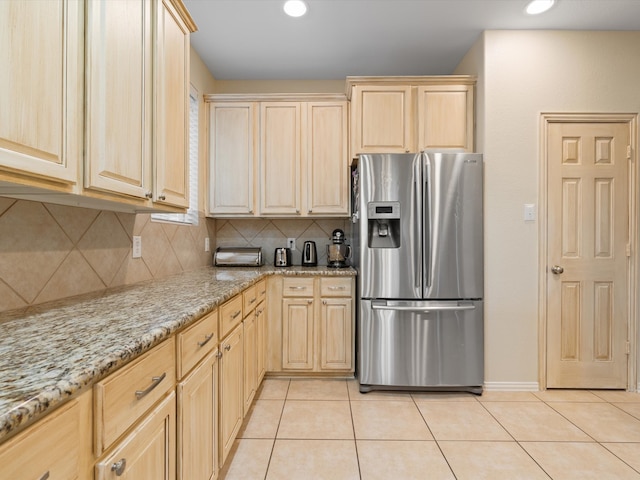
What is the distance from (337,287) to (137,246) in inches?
59.7

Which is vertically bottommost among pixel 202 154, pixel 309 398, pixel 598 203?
pixel 309 398

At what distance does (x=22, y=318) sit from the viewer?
3.68ft

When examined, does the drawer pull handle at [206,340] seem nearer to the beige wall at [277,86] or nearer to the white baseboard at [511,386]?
the white baseboard at [511,386]

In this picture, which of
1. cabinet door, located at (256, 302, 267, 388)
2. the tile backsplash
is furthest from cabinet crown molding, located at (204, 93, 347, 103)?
cabinet door, located at (256, 302, 267, 388)

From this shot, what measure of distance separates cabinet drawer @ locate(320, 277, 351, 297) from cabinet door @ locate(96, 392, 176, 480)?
189cm

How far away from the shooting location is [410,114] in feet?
9.78

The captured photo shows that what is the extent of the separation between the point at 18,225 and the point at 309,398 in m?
2.04

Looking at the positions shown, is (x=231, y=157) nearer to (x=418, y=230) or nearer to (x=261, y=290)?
(x=261, y=290)

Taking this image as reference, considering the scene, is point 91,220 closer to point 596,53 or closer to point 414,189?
point 414,189

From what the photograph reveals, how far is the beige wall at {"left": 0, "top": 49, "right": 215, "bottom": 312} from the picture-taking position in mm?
1253

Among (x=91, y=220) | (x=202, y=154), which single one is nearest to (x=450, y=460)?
(x=91, y=220)

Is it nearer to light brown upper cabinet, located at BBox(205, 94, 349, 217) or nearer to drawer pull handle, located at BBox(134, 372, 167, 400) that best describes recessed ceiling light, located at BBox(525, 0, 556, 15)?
light brown upper cabinet, located at BBox(205, 94, 349, 217)

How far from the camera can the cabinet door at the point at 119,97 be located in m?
1.18

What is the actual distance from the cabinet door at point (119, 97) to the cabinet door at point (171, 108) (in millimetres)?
70
